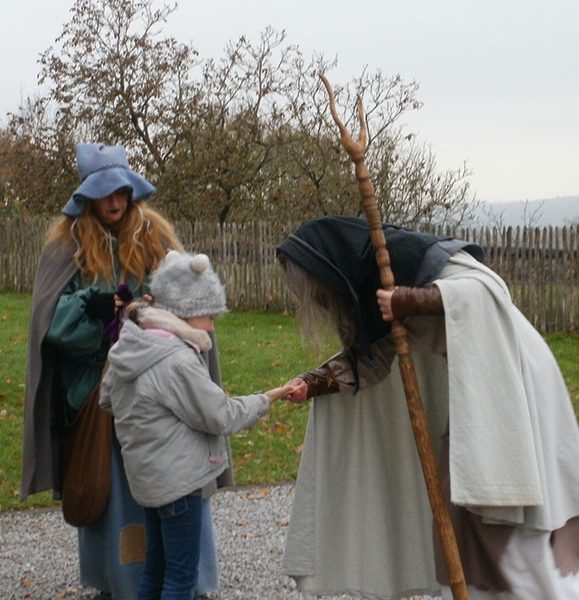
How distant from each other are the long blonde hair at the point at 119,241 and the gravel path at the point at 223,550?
1.54 metres

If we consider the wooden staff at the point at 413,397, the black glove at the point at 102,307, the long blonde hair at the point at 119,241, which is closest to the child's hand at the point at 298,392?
the wooden staff at the point at 413,397

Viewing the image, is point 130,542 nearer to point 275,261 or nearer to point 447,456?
point 447,456

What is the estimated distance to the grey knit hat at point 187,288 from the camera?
421 cm

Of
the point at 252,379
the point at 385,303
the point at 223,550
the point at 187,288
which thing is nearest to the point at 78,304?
the point at 187,288

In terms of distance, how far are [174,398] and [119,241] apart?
1.17m

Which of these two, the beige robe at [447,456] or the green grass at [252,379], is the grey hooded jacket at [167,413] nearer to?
the beige robe at [447,456]

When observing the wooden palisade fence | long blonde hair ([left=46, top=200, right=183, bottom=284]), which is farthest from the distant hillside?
long blonde hair ([left=46, top=200, right=183, bottom=284])

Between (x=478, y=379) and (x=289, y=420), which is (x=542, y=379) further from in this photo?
(x=289, y=420)

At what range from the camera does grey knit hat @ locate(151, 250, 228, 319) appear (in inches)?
166

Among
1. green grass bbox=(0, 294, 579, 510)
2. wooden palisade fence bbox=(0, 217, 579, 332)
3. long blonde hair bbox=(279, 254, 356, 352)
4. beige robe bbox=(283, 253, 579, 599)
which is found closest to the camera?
beige robe bbox=(283, 253, 579, 599)

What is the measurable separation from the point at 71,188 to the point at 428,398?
17.8 m

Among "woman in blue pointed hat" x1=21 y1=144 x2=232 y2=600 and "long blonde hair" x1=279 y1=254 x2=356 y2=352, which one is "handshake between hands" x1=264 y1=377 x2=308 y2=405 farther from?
"woman in blue pointed hat" x1=21 y1=144 x2=232 y2=600

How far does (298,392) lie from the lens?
4.32m

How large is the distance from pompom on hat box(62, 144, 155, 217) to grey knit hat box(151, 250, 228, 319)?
0.87 meters
